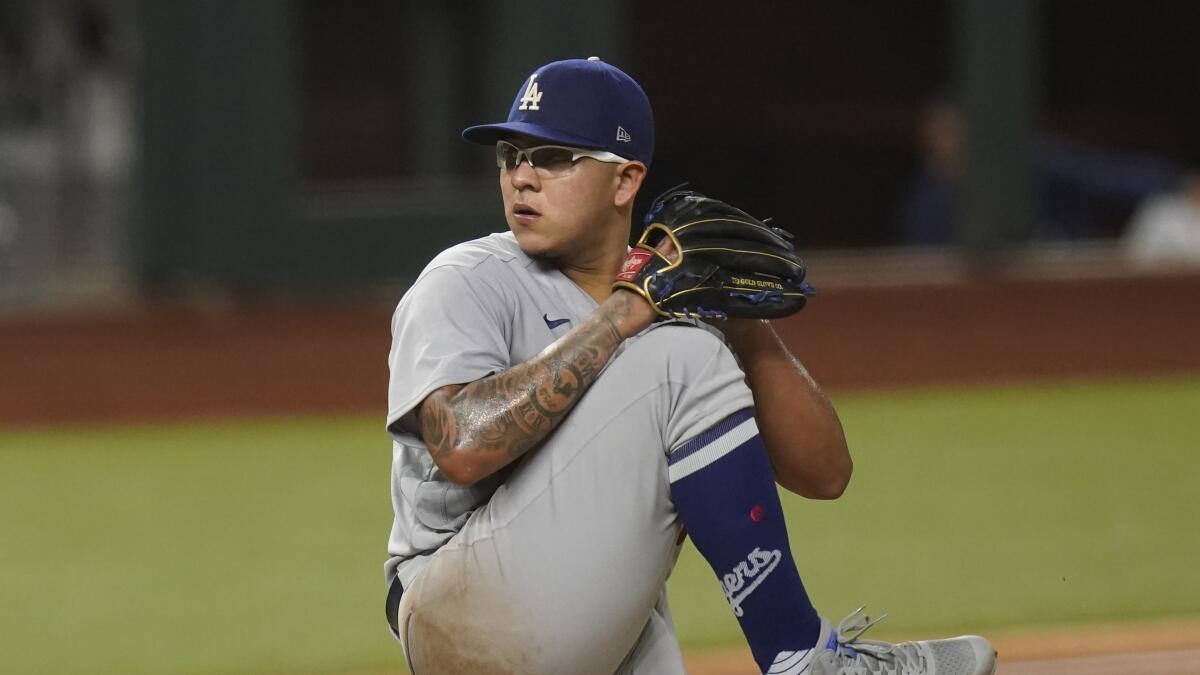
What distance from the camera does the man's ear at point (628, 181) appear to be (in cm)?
256

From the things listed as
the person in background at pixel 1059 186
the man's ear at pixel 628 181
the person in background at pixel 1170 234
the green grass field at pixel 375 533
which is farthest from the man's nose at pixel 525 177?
the person in background at pixel 1170 234

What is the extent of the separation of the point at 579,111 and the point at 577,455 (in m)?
0.52

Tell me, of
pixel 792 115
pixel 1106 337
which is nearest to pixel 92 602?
pixel 1106 337

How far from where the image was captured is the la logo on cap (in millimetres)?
2477

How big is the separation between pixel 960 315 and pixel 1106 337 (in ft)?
2.20

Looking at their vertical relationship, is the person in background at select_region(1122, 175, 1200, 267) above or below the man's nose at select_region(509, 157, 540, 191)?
below

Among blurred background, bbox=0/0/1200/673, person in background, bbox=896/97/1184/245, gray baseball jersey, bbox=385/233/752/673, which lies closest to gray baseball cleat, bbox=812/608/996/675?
gray baseball jersey, bbox=385/233/752/673

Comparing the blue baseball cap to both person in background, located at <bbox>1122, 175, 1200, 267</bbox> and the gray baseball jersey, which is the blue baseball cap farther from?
person in background, located at <bbox>1122, 175, 1200, 267</bbox>

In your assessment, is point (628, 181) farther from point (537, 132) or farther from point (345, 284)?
point (345, 284)

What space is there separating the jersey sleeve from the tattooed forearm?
3 centimetres

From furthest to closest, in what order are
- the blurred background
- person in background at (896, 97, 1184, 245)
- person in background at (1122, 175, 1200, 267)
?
1. person in background at (896, 97, 1184, 245)
2. person in background at (1122, 175, 1200, 267)
3. the blurred background

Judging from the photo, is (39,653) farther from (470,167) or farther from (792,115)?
(792,115)

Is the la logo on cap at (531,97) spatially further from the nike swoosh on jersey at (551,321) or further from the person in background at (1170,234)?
the person in background at (1170,234)

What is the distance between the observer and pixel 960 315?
7.04 meters
